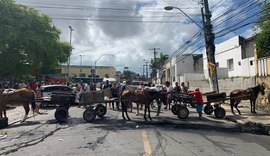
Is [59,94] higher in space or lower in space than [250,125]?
higher

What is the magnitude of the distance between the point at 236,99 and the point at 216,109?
4.98 ft

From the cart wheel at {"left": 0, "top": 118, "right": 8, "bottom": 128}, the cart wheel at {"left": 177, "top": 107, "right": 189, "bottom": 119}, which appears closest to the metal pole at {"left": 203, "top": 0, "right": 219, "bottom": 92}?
the cart wheel at {"left": 177, "top": 107, "right": 189, "bottom": 119}

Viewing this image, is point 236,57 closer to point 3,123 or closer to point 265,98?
point 265,98

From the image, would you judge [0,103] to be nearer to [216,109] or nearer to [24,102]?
[24,102]

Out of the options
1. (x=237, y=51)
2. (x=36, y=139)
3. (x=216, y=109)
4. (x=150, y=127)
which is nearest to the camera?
(x=36, y=139)

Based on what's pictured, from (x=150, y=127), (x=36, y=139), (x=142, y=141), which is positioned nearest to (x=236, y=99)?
(x=150, y=127)

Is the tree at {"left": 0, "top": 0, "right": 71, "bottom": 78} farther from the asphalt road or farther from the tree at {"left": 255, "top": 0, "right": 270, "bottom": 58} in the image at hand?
the tree at {"left": 255, "top": 0, "right": 270, "bottom": 58}

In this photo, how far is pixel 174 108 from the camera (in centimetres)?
1823

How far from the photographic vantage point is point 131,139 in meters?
10.9

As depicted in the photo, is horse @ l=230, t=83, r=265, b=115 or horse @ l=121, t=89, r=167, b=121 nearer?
horse @ l=121, t=89, r=167, b=121

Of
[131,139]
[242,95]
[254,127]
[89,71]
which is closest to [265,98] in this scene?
[242,95]

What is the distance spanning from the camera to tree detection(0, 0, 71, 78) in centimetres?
3045

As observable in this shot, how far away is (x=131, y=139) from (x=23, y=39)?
22.6 metres

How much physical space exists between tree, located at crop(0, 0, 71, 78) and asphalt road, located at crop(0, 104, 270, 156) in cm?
1705
